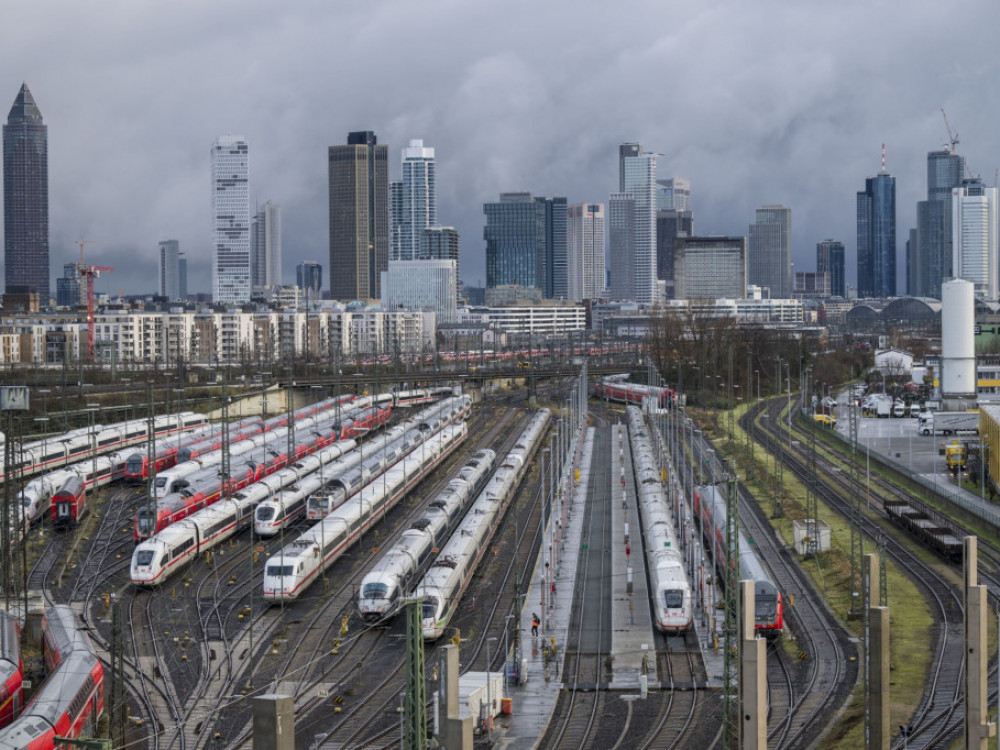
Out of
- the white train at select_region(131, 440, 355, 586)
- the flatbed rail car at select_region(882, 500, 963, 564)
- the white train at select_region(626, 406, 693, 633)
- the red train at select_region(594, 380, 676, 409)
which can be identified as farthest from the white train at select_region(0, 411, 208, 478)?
the red train at select_region(594, 380, 676, 409)

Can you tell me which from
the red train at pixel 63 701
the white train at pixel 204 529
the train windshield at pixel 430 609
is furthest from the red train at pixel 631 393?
the red train at pixel 63 701

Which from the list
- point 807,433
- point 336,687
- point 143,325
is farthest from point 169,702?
point 143,325

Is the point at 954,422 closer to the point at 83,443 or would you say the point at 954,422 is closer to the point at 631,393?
the point at 631,393

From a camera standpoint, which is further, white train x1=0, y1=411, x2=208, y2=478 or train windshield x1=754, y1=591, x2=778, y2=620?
white train x1=0, y1=411, x2=208, y2=478

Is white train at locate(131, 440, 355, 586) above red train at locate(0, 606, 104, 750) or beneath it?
above

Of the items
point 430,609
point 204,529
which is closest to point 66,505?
point 204,529

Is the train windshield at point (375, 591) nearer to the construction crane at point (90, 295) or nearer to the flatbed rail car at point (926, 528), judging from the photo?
the flatbed rail car at point (926, 528)

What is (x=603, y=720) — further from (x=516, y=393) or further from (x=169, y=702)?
(x=516, y=393)

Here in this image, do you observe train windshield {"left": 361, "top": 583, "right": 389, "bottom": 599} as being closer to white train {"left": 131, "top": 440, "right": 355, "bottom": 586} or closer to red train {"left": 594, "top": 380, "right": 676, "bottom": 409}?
white train {"left": 131, "top": 440, "right": 355, "bottom": 586}
